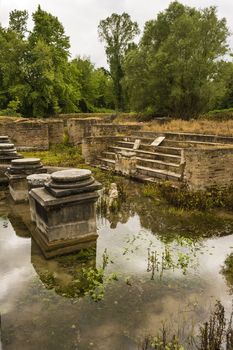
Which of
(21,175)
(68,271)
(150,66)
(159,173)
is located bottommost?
(68,271)

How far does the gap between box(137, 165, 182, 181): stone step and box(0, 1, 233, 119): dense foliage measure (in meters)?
16.8

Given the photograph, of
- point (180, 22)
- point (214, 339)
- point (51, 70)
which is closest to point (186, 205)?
point (214, 339)

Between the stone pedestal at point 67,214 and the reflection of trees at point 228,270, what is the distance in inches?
88.5

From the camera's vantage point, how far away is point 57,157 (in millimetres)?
14852

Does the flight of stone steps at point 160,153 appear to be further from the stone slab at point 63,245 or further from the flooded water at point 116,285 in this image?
the stone slab at point 63,245

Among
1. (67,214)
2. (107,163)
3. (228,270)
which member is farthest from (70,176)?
(107,163)

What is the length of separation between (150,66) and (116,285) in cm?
2489

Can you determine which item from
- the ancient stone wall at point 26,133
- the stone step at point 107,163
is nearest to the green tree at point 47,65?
the ancient stone wall at point 26,133

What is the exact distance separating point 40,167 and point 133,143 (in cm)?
589

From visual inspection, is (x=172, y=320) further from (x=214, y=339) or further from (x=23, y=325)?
(x=23, y=325)

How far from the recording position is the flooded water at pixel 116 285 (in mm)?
3363

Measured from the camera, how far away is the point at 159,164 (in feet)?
35.1

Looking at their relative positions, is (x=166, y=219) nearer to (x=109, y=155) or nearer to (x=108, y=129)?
(x=109, y=155)

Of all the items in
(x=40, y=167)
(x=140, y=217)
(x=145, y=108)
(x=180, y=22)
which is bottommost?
(x=140, y=217)
